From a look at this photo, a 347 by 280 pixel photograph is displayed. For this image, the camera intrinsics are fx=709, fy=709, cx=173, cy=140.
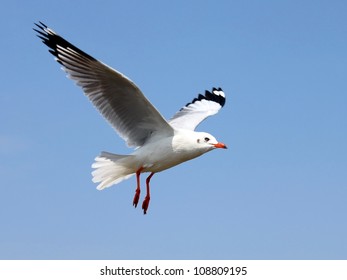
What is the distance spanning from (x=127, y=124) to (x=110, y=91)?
547 mm

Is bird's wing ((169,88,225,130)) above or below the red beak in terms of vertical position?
above

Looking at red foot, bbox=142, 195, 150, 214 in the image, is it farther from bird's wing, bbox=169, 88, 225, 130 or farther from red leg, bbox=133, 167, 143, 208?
bird's wing, bbox=169, 88, 225, 130

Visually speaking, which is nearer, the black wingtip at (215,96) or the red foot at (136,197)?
the red foot at (136,197)

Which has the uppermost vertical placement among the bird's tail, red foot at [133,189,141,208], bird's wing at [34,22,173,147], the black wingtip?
the black wingtip

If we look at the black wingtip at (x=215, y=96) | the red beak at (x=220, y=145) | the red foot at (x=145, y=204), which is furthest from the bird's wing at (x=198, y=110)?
the red foot at (x=145, y=204)

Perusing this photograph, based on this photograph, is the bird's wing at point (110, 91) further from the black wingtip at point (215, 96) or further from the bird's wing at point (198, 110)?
the black wingtip at point (215, 96)

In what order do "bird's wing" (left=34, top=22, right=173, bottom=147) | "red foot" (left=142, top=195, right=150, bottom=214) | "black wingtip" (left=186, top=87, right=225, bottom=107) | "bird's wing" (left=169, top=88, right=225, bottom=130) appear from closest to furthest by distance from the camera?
"bird's wing" (left=34, top=22, right=173, bottom=147), "red foot" (left=142, top=195, right=150, bottom=214), "bird's wing" (left=169, top=88, right=225, bottom=130), "black wingtip" (left=186, top=87, right=225, bottom=107)

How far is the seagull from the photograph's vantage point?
8.41 m

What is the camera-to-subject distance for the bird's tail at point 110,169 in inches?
347

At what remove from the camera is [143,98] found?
27.4ft

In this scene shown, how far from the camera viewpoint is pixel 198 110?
1118 cm

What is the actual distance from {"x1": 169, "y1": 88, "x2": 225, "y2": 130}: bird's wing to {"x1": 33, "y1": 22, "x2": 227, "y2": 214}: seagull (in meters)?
1.43

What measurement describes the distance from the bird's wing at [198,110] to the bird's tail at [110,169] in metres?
1.49

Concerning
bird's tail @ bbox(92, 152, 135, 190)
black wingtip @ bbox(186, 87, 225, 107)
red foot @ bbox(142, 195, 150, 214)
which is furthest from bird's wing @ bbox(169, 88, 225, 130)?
red foot @ bbox(142, 195, 150, 214)
